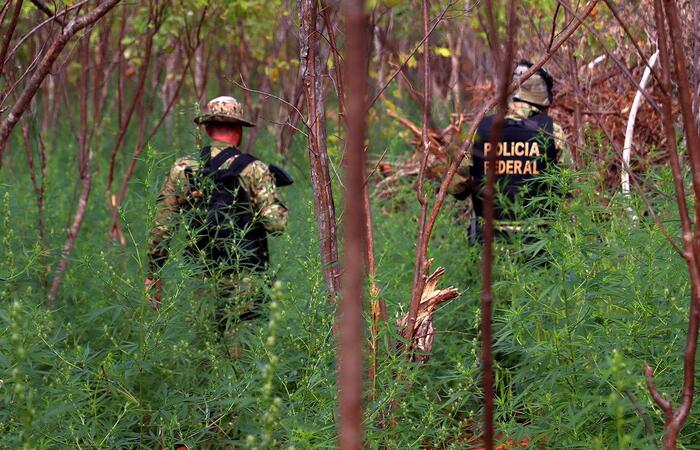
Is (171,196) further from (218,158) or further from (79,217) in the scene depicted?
(79,217)

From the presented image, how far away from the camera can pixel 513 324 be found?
10.2 ft

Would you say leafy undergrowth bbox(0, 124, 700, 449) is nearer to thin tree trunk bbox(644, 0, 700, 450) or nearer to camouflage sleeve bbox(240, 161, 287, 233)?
thin tree trunk bbox(644, 0, 700, 450)

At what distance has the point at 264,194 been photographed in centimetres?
459

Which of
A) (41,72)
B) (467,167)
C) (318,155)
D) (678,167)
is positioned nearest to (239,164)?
(318,155)

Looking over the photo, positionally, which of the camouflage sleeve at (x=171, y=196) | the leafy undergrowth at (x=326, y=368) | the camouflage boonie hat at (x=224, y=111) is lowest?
the leafy undergrowth at (x=326, y=368)

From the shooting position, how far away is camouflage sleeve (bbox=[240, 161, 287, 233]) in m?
4.54

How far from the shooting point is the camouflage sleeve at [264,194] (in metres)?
4.54

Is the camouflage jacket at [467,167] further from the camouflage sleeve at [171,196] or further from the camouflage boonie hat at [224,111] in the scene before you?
the camouflage sleeve at [171,196]

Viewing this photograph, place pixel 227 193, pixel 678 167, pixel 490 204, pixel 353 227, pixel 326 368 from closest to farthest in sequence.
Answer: pixel 353 227 → pixel 490 204 → pixel 678 167 → pixel 326 368 → pixel 227 193

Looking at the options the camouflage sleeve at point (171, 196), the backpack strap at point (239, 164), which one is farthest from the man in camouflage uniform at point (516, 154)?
the camouflage sleeve at point (171, 196)

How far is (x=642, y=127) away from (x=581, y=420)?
441cm

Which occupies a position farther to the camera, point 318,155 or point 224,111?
point 224,111

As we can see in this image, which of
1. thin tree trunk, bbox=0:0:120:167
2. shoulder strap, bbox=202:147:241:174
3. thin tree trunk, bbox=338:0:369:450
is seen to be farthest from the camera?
shoulder strap, bbox=202:147:241:174

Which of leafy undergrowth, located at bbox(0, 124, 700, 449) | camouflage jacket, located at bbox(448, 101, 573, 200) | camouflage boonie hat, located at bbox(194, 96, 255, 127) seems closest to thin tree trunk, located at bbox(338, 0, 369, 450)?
leafy undergrowth, located at bbox(0, 124, 700, 449)
